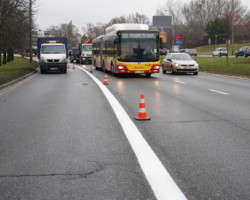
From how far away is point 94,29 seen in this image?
150250 mm

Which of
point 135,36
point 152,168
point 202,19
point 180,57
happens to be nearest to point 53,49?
point 135,36

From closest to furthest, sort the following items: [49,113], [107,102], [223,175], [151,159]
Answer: [223,175], [151,159], [49,113], [107,102]

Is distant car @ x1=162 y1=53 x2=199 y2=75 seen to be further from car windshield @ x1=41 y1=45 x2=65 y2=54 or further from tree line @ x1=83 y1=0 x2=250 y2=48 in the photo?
tree line @ x1=83 y1=0 x2=250 y2=48

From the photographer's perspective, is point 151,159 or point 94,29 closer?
point 151,159

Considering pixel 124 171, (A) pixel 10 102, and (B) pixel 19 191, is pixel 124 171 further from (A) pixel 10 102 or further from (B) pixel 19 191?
(A) pixel 10 102

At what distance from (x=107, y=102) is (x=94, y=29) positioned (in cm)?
14026

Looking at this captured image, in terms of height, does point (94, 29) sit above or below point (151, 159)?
above

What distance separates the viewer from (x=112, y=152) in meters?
5.98

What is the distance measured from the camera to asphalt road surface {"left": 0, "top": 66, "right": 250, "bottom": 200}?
4.31 m

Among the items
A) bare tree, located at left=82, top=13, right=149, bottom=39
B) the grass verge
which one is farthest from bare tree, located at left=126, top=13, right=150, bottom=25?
the grass verge

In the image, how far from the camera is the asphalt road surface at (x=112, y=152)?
4.31m

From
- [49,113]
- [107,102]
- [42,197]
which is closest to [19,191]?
[42,197]

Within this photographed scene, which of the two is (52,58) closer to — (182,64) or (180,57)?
(180,57)

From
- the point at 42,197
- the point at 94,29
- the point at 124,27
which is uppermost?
the point at 94,29
